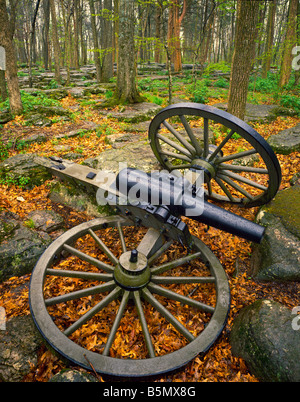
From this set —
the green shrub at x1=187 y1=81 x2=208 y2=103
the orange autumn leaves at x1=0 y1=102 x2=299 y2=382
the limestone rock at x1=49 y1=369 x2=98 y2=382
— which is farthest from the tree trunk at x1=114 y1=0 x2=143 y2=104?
the limestone rock at x1=49 y1=369 x2=98 y2=382

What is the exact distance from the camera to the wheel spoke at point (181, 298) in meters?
2.54

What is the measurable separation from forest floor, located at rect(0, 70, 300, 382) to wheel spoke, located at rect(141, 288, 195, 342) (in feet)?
Result: 0.96

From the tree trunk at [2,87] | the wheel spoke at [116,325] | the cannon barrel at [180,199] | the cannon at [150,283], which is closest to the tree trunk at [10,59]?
the tree trunk at [2,87]

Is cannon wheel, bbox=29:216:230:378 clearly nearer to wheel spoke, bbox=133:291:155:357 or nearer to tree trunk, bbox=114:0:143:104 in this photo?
wheel spoke, bbox=133:291:155:357

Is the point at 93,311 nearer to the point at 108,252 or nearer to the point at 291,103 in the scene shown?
the point at 108,252

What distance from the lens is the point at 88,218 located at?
14.0 ft

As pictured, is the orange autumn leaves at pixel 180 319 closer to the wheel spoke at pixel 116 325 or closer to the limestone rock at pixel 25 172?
the wheel spoke at pixel 116 325

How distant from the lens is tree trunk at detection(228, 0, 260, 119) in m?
5.28

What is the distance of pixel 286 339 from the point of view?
210cm

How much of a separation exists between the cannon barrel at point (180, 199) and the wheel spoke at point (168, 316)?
94 cm

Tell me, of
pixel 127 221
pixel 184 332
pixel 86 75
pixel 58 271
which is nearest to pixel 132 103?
pixel 127 221

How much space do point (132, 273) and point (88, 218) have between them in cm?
196
